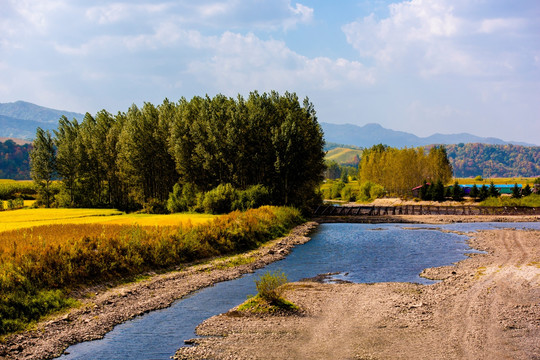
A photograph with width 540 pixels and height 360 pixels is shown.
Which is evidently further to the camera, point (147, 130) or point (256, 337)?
point (147, 130)

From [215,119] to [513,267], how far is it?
51491mm

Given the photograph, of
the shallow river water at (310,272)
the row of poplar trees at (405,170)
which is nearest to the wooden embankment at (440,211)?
the shallow river water at (310,272)

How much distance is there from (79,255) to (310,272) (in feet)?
51.7

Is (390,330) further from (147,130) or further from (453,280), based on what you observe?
(147,130)

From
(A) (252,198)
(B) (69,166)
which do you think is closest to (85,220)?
(A) (252,198)

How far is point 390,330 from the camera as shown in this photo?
56.8 feet

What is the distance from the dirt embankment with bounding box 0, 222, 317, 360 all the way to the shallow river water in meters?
0.63

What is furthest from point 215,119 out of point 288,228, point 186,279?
point 186,279

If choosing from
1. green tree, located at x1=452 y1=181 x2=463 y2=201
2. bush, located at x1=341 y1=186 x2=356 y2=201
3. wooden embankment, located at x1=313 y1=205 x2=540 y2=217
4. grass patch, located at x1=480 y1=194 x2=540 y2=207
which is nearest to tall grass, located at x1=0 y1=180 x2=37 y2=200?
wooden embankment, located at x1=313 y1=205 x2=540 y2=217

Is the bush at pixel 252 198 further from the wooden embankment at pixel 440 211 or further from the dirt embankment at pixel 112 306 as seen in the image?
the dirt embankment at pixel 112 306

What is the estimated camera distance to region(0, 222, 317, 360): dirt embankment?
1639cm

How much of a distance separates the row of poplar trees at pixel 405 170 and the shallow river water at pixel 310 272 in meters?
72.9

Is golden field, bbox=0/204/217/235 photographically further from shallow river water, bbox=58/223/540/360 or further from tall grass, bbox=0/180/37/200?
tall grass, bbox=0/180/37/200

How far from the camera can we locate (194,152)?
73.3m
